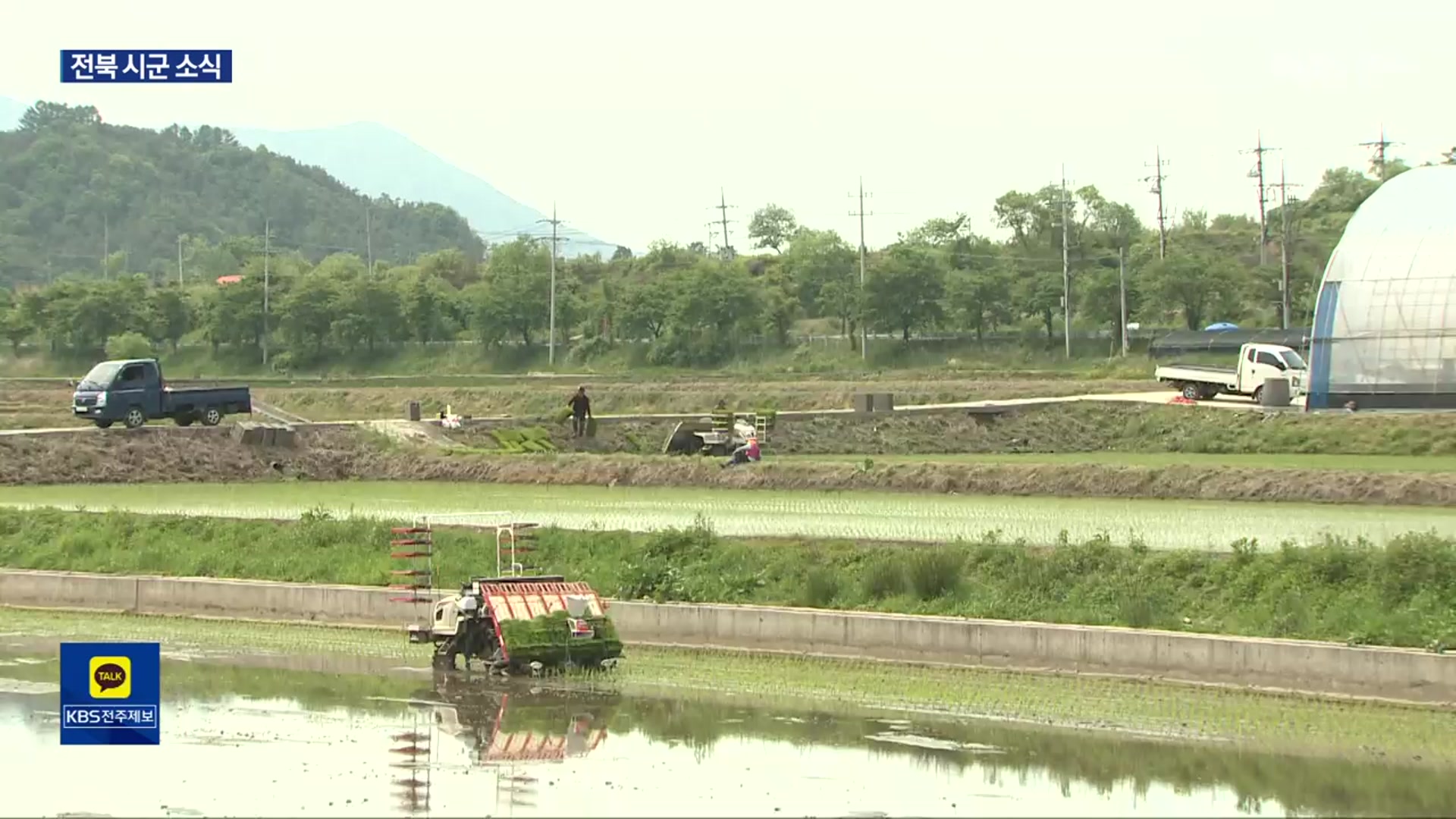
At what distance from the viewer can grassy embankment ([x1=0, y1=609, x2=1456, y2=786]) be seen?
1756 cm

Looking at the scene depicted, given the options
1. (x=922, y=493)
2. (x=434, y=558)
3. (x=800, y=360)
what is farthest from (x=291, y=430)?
(x=800, y=360)

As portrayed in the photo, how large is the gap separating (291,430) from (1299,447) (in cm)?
3081

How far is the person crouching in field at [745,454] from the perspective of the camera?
169 ft

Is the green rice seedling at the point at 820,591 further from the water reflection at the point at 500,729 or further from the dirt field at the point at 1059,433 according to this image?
the dirt field at the point at 1059,433

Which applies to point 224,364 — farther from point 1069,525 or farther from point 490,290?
point 1069,525

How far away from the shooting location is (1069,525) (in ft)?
116

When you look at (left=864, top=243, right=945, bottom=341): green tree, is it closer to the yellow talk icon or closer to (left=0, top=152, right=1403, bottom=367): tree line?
(left=0, top=152, right=1403, bottom=367): tree line

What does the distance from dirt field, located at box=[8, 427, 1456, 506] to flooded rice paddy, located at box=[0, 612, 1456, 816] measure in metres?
23.8

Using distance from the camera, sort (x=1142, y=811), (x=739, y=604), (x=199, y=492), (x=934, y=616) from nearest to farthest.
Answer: (x=1142, y=811)
(x=934, y=616)
(x=739, y=604)
(x=199, y=492)

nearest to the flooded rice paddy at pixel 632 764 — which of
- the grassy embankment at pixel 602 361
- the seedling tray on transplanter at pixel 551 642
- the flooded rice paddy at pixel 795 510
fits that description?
the seedling tray on transplanter at pixel 551 642

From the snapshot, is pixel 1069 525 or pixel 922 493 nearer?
pixel 1069 525

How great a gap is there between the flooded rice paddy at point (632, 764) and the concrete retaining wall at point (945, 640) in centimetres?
313

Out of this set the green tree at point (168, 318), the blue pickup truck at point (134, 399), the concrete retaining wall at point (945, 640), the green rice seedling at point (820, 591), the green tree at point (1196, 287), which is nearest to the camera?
the concrete retaining wall at point (945, 640)

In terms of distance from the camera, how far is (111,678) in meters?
22.8
